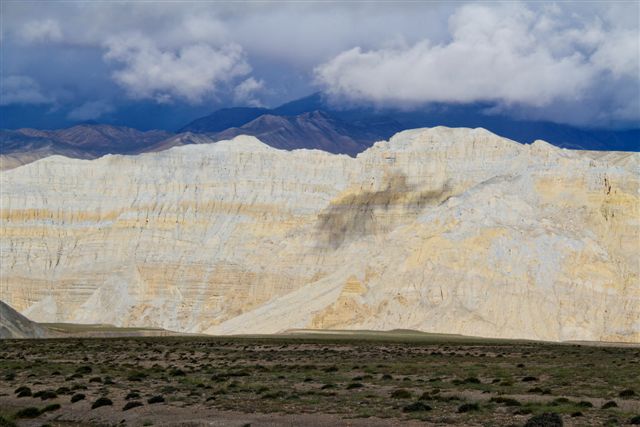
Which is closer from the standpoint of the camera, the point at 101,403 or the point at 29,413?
the point at 29,413

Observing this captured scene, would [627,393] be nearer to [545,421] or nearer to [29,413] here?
[545,421]

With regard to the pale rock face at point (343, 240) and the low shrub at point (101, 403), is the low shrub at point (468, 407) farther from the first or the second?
the pale rock face at point (343, 240)

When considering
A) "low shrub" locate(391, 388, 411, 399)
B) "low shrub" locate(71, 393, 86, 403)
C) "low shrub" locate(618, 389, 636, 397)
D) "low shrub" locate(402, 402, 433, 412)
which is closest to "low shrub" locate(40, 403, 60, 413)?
"low shrub" locate(71, 393, 86, 403)

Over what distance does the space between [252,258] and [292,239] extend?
23.1ft

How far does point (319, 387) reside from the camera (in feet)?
152

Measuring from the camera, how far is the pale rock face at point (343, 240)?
12419cm

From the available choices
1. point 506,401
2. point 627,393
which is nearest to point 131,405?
point 506,401

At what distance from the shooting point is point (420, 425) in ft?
109

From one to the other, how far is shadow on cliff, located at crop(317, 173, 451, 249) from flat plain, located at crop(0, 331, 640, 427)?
87.5 m

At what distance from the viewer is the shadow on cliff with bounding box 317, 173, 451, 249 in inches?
6668

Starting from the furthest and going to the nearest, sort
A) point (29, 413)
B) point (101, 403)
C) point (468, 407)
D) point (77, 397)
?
point (77, 397) → point (101, 403) → point (29, 413) → point (468, 407)

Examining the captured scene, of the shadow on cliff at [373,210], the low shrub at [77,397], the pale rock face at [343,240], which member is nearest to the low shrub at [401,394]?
the low shrub at [77,397]

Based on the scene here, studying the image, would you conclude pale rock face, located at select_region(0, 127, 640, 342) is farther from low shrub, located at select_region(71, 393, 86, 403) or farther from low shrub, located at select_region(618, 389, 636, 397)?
low shrub, located at select_region(71, 393, 86, 403)

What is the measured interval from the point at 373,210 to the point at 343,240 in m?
7.84
